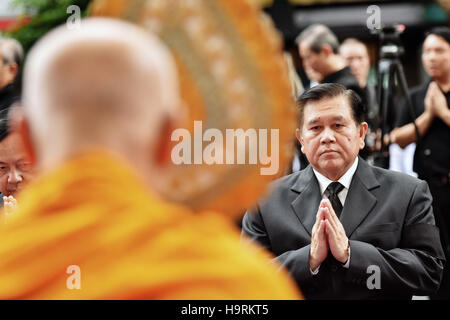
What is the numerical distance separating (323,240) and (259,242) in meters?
0.32

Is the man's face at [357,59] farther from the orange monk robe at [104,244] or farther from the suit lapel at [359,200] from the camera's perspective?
the orange monk robe at [104,244]

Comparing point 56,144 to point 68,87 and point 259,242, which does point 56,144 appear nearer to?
point 68,87

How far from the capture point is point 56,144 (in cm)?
110

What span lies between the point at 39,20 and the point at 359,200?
17.7 ft

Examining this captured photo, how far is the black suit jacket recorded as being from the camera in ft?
8.84

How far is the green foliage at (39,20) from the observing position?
742cm

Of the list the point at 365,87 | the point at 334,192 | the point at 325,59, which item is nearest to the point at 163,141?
the point at 334,192

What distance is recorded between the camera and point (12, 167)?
3213mm

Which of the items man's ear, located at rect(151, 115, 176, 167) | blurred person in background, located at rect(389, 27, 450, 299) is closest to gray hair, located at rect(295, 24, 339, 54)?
blurred person in background, located at rect(389, 27, 450, 299)

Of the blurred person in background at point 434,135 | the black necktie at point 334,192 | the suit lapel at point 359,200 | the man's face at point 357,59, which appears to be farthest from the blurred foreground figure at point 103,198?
the man's face at point 357,59

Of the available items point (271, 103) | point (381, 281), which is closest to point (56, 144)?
point (271, 103)

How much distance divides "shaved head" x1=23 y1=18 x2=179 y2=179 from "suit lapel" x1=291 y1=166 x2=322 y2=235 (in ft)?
5.84
